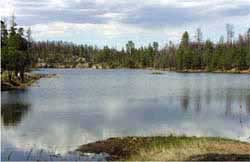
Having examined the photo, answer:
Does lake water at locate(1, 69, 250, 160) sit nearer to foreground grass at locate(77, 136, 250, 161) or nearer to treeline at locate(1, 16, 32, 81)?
foreground grass at locate(77, 136, 250, 161)

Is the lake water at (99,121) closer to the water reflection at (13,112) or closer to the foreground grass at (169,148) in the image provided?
the water reflection at (13,112)

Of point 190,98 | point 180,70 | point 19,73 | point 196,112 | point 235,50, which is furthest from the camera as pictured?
point 180,70

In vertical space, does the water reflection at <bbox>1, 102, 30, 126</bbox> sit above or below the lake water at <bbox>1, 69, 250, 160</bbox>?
above

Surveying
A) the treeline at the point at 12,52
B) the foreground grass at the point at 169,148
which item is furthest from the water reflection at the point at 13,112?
the treeline at the point at 12,52

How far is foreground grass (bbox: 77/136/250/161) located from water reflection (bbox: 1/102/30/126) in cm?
1098

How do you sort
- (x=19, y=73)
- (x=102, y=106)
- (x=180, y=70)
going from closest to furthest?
(x=102, y=106), (x=19, y=73), (x=180, y=70)

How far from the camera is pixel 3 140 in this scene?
27.4 metres

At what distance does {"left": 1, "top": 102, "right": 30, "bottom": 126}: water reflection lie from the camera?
36.1 m

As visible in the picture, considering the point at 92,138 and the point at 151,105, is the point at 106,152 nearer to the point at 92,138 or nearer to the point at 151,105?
the point at 92,138

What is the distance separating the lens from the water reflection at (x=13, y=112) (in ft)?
118

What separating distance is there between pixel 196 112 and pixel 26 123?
16.3 metres

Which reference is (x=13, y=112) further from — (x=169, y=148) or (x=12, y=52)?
(x=12, y=52)

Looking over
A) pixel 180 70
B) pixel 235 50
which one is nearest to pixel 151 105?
pixel 235 50

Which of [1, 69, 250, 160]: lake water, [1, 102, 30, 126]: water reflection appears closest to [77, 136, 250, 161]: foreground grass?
[1, 69, 250, 160]: lake water
